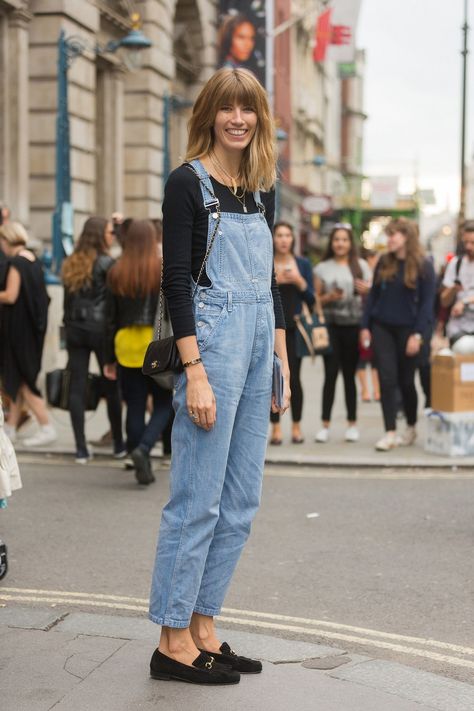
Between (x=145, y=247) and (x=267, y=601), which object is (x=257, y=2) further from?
(x=267, y=601)

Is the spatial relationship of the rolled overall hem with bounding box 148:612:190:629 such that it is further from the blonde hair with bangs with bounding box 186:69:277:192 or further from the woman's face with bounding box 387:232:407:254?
the woman's face with bounding box 387:232:407:254

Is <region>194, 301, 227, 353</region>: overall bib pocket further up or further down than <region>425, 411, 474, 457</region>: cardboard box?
further up

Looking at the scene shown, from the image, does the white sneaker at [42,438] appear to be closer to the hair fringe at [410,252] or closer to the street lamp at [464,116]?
the hair fringe at [410,252]

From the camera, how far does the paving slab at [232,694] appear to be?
12.4ft

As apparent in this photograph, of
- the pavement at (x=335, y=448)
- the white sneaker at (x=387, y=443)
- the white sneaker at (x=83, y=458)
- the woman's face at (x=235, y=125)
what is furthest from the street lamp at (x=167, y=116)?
the woman's face at (x=235, y=125)

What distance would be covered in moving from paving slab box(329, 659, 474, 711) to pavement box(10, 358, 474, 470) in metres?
5.07

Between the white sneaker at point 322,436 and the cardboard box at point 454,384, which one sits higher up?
the cardboard box at point 454,384

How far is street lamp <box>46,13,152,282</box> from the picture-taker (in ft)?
51.9

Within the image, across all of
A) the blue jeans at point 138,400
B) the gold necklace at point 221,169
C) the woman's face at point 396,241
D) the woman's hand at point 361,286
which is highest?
Result: the woman's face at point 396,241

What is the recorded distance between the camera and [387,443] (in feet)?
32.6

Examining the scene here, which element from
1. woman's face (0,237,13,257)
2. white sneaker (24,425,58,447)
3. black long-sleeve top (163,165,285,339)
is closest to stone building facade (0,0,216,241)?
woman's face (0,237,13,257)

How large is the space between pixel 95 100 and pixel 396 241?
40.8 ft

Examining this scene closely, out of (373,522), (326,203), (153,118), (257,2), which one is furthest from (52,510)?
(326,203)

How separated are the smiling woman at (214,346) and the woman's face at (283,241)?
6.19 m
